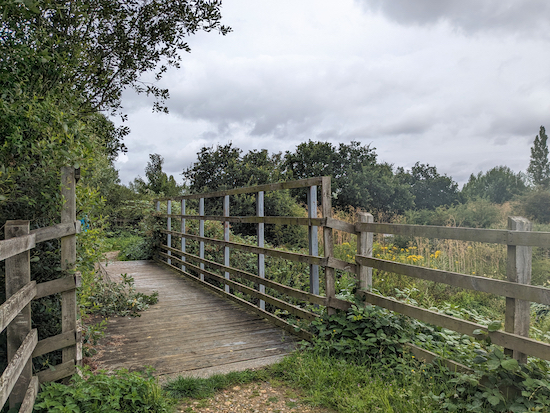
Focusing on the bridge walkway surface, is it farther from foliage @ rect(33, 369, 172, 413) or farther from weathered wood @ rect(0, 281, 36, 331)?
weathered wood @ rect(0, 281, 36, 331)

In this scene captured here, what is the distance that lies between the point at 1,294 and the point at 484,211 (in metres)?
19.9

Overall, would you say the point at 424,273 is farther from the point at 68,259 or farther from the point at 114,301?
the point at 114,301

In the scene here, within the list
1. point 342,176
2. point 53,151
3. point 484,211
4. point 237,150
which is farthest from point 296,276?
point 342,176

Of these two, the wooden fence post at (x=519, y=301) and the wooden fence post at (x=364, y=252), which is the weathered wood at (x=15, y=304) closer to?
the wooden fence post at (x=364, y=252)

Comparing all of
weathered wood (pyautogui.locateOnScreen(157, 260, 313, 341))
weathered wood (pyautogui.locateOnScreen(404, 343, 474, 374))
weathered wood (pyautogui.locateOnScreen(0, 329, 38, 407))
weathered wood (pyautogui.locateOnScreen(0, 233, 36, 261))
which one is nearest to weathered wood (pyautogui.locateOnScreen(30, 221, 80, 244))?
weathered wood (pyautogui.locateOnScreen(0, 233, 36, 261))

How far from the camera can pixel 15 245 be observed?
6.66 ft

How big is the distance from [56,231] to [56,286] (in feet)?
1.34

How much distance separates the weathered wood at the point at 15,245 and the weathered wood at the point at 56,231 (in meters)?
0.11

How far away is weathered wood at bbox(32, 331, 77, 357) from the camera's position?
8.57 ft

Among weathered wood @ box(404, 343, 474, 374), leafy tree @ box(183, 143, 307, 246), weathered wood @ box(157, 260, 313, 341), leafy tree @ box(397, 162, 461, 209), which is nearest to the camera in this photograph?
weathered wood @ box(404, 343, 474, 374)

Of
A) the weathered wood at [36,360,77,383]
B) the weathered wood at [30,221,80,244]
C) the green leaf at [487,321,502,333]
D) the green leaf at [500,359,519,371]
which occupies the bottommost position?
the weathered wood at [36,360,77,383]

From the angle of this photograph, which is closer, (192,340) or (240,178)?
(192,340)

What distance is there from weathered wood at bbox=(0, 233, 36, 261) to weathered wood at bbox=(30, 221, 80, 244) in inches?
4.5

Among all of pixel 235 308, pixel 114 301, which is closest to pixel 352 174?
pixel 235 308
